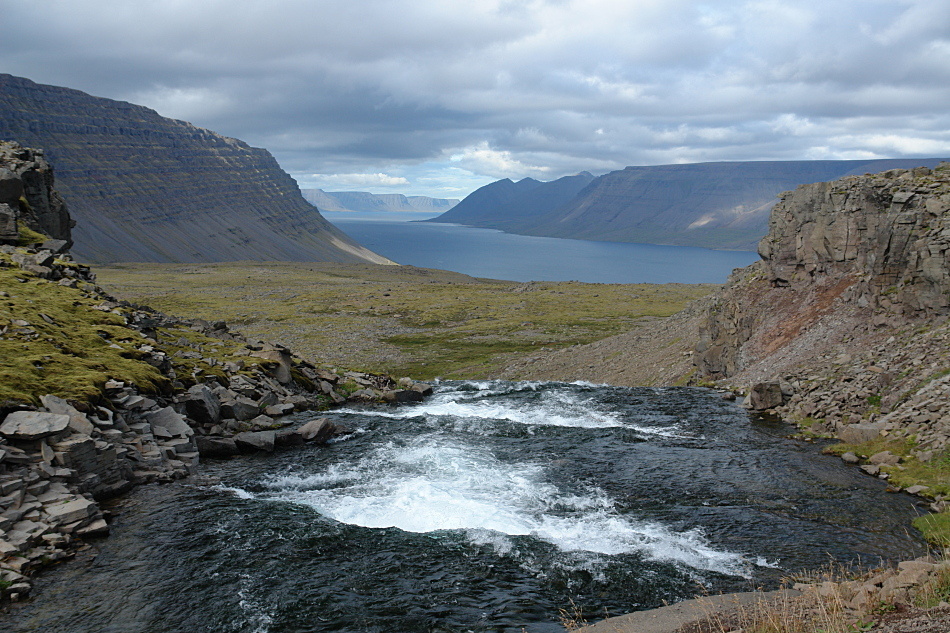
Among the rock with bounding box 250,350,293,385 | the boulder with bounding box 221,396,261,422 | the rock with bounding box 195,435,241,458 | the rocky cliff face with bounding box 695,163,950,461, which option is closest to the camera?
the rock with bounding box 195,435,241,458

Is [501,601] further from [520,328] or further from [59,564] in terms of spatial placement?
[520,328]

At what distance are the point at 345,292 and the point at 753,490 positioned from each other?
138m

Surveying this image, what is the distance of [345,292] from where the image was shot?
509 ft

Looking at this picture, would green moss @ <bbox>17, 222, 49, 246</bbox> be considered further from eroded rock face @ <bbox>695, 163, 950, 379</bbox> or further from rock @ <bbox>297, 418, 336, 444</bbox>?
eroded rock face @ <bbox>695, 163, 950, 379</bbox>

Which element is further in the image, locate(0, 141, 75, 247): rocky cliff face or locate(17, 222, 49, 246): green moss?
locate(0, 141, 75, 247): rocky cliff face

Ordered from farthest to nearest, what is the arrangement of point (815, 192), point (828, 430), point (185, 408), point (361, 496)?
point (815, 192), point (828, 430), point (185, 408), point (361, 496)

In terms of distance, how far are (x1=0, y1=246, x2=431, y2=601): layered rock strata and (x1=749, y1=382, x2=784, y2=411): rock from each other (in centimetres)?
2047

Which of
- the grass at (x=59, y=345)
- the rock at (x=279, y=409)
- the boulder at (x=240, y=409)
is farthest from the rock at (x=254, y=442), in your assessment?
the grass at (x=59, y=345)

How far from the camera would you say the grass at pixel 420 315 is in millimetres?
81125

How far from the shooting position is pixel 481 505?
22.6 m

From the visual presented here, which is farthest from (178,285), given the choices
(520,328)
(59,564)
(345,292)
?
(59,564)

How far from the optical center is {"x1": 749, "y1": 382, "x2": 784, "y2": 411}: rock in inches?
1428

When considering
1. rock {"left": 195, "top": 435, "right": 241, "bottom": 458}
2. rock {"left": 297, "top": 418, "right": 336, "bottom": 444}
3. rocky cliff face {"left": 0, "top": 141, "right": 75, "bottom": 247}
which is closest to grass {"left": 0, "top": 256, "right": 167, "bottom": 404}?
rock {"left": 195, "top": 435, "right": 241, "bottom": 458}

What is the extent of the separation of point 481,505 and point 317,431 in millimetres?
10832
